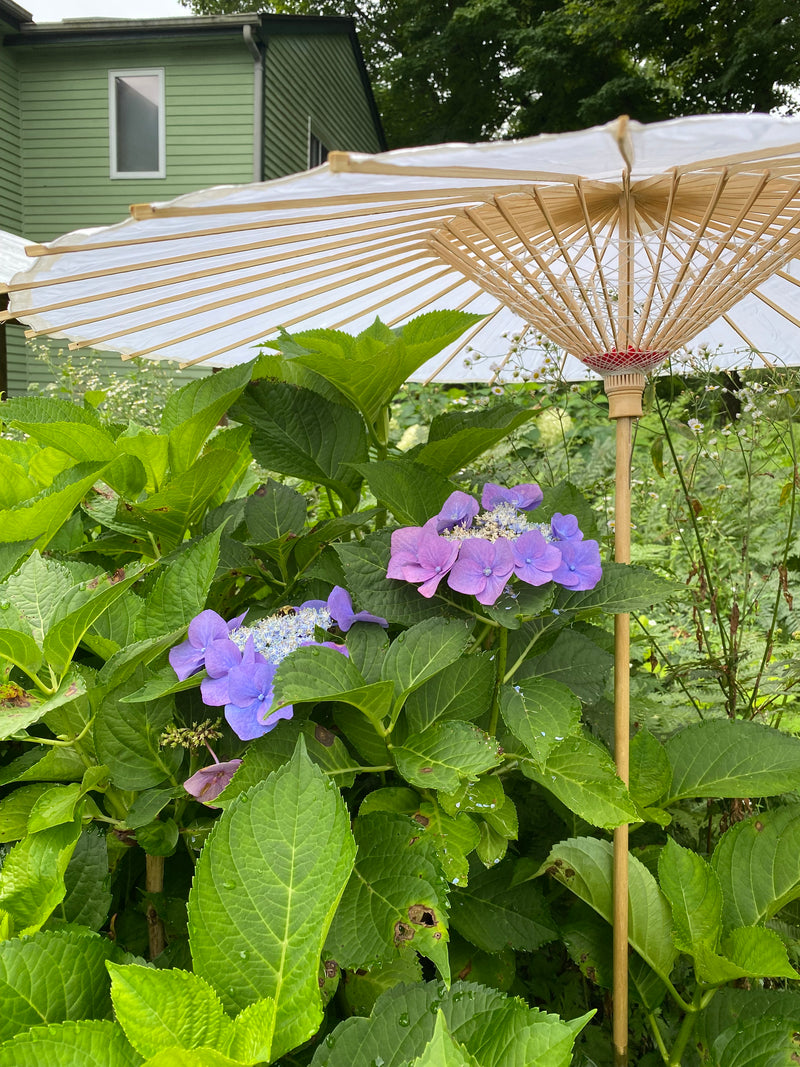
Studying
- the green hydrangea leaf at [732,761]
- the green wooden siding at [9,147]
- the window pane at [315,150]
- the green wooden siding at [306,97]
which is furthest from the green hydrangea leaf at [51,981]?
the window pane at [315,150]

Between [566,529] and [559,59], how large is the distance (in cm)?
2351

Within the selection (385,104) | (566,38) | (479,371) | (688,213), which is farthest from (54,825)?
(385,104)

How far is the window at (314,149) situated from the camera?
14.2 m

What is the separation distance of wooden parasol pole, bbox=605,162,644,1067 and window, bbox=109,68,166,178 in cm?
1285

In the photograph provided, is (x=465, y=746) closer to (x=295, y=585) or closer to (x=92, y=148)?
(x=295, y=585)

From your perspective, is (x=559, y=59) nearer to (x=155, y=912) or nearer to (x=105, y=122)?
(x=105, y=122)

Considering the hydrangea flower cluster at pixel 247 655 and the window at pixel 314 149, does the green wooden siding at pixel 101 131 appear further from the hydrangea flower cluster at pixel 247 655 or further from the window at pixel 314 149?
the hydrangea flower cluster at pixel 247 655

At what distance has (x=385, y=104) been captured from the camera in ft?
81.5

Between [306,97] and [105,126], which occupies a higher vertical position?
[306,97]

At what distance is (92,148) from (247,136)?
2464 mm

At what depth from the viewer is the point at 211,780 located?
885 millimetres

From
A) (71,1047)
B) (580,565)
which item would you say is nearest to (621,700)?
(580,565)

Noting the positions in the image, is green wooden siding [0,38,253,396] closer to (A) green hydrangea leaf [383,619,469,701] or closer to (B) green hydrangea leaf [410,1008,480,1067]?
(A) green hydrangea leaf [383,619,469,701]

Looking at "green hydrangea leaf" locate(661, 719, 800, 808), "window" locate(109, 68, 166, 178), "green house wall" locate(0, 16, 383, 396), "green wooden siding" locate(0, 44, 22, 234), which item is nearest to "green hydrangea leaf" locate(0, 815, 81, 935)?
"green hydrangea leaf" locate(661, 719, 800, 808)
